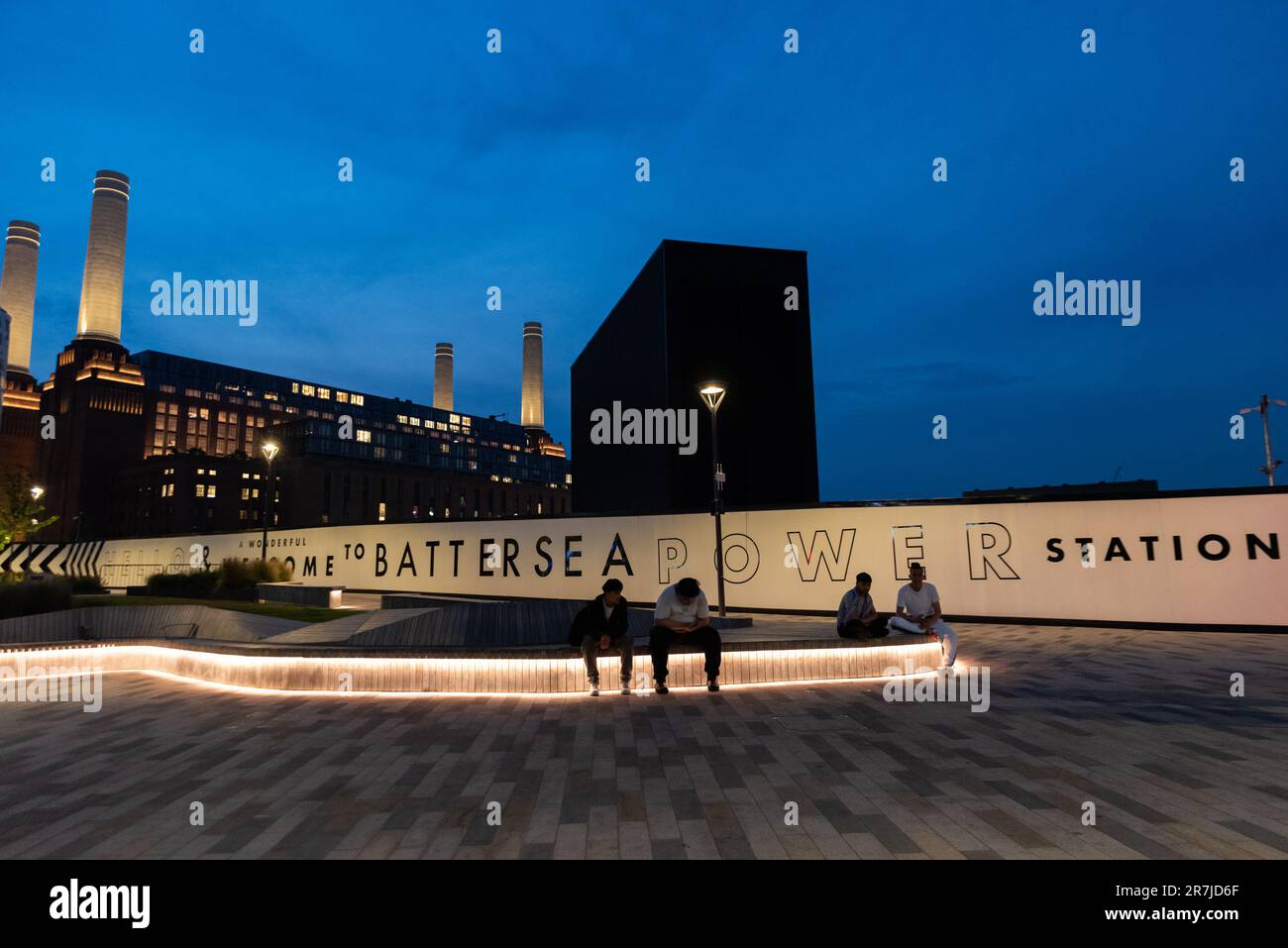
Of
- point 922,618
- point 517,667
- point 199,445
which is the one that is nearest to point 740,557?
point 922,618

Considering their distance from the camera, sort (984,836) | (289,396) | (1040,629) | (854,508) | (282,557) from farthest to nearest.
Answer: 1. (289,396)
2. (282,557)
3. (854,508)
4. (1040,629)
5. (984,836)

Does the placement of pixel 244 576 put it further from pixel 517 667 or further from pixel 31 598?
pixel 517 667

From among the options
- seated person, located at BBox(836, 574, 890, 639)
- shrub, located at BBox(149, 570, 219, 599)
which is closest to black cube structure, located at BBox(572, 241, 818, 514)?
shrub, located at BBox(149, 570, 219, 599)

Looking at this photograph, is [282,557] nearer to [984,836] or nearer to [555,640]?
[555,640]

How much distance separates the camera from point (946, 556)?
1492cm

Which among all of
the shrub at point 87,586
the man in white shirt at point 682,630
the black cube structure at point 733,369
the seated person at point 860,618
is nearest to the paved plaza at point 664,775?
the man in white shirt at point 682,630

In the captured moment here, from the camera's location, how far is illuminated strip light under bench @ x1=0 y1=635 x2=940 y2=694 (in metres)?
7.84

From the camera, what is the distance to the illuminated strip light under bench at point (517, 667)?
7.84 m

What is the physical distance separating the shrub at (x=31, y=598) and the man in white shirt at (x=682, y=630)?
44.9 feet

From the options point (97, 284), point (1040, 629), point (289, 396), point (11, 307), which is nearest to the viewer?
point (1040, 629)

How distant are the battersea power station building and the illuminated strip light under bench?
194 ft
